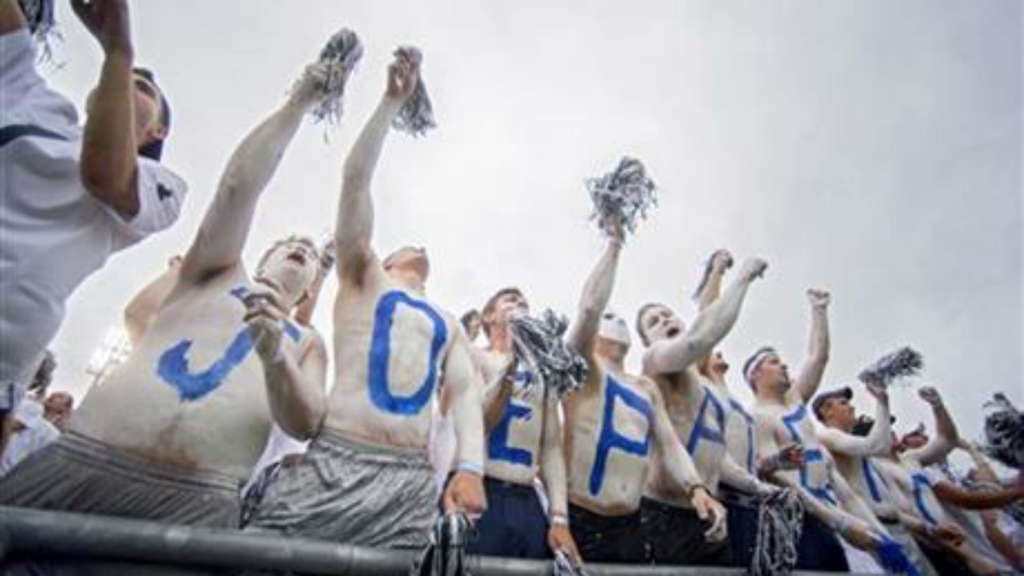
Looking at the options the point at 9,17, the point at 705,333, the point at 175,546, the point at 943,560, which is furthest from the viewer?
the point at 943,560

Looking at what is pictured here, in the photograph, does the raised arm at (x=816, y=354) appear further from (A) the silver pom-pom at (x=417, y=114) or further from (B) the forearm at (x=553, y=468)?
(A) the silver pom-pom at (x=417, y=114)

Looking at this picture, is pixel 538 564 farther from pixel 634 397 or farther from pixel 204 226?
pixel 204 226

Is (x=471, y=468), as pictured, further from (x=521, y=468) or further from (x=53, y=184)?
(x=53, y=184)

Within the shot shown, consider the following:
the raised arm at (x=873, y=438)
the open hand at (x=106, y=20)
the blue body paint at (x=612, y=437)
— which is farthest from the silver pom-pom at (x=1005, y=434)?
the open hand at (x=106, y=20)

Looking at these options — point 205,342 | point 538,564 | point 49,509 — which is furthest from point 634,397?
point 49,509

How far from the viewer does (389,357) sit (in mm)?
2959

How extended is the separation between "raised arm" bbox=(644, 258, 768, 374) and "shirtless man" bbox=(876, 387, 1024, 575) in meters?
3.90

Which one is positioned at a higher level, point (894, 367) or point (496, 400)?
point (894, 367)

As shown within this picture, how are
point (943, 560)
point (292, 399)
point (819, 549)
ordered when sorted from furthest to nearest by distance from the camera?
1. point (943, 560)
2. point (819, 549)
3. point (292, 399)

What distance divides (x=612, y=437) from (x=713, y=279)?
1.97 m

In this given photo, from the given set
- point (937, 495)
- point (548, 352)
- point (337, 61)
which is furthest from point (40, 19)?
point (937, 495)

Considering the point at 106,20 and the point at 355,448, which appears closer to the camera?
the point at 106,20

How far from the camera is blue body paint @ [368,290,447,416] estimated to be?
9.41 ft

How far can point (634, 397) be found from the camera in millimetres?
4195
